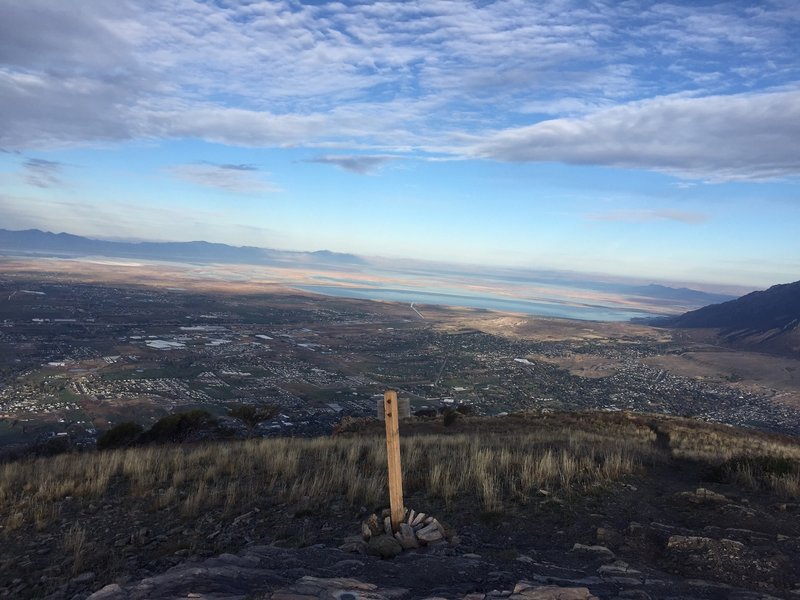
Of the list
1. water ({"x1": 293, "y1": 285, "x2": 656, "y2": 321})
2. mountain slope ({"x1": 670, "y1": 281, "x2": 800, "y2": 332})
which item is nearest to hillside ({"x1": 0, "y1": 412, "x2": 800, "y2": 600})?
mountain slope ({"x1": 670, "y1": 281, "x2": 800, "y2": 332})

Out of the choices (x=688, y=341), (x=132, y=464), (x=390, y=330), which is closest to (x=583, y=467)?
(x=132, y=464)

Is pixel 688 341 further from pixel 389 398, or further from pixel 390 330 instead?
pixel 389 398

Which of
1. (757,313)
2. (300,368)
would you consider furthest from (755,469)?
(757,313)

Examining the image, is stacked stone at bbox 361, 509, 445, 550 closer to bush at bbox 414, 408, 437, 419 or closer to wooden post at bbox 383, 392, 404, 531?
wooden post at bbox 383, 392, 404, 531

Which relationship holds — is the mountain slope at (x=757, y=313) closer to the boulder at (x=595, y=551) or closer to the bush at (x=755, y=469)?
the bush at (x=755, y=469)

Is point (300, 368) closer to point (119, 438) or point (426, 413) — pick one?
point (426, 413)

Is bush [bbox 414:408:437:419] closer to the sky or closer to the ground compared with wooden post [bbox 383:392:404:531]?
closer to the ground
